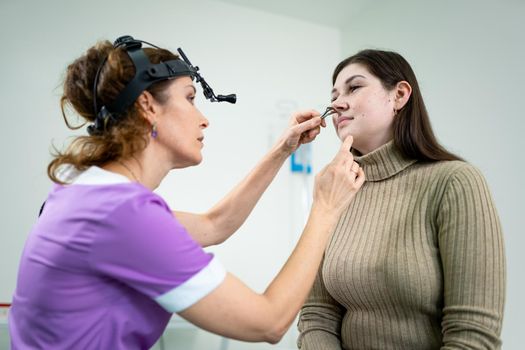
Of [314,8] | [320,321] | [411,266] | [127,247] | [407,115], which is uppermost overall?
[314,8]

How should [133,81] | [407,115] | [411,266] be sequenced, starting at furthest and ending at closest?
1. [407,115]
2. [411,266]
3. [133,81]

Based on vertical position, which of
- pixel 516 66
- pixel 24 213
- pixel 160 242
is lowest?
pixel 24 213

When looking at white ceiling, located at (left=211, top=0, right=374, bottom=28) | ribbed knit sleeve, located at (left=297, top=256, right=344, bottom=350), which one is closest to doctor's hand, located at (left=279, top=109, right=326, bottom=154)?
ribbed knit sleeve, located at (left=297, top=256, right=344, bottom=350)

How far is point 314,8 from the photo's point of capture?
2574 mm

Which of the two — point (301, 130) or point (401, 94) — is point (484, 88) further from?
point (301, 130)

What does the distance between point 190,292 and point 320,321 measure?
23.1 inches

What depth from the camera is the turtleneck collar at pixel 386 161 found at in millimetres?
1173

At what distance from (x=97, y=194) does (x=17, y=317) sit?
0.30m

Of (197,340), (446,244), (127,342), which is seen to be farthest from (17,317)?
(197,340)

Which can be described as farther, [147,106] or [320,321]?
[320,321]

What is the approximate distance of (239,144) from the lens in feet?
7.91

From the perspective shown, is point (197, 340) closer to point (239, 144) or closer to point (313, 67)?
point (239, 144)

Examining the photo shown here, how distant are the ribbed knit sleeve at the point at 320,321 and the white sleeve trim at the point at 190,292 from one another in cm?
52

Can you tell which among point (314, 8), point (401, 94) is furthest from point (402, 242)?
point (314, 8)
